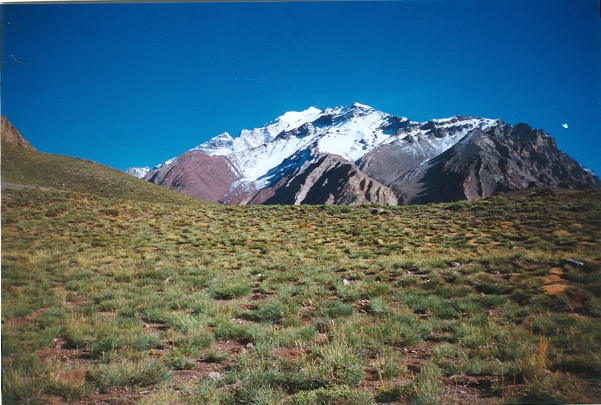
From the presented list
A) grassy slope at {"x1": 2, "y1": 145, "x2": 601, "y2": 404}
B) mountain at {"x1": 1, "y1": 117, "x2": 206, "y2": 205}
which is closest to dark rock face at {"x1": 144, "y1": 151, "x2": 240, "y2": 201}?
mountain at {"x1": 1, "y1": 117, "x2": 206, "y2": 205}

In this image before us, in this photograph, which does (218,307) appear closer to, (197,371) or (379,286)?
(197,371)

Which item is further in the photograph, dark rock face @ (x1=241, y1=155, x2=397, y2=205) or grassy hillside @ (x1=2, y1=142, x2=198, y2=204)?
dark rock face @ (x1=241, y1=155, x2=397, y2=205)

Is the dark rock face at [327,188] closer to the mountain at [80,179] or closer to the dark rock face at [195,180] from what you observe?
the dark rock face at [195,180]

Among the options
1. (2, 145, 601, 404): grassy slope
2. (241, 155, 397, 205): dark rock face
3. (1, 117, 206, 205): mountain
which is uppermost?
(241, 155, 397, 205): dark rock face

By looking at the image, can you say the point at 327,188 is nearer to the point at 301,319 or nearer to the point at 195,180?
the point at 195,180

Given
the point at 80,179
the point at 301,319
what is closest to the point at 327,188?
the point at 80,179

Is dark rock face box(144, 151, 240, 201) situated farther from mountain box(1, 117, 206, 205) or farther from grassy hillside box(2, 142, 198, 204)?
mountain box(1, 117, 206, 205)

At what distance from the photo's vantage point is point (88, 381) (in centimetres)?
354

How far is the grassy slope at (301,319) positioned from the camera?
3367 millimetres

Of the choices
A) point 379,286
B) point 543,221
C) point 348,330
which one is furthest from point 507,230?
point 348,330

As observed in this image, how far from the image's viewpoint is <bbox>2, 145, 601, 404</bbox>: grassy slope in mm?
3367

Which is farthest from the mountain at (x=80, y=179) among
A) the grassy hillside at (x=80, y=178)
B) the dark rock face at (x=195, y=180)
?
the dark rock face at (x=195, y=180)

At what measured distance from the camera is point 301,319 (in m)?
5.42

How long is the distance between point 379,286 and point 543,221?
11.9m
